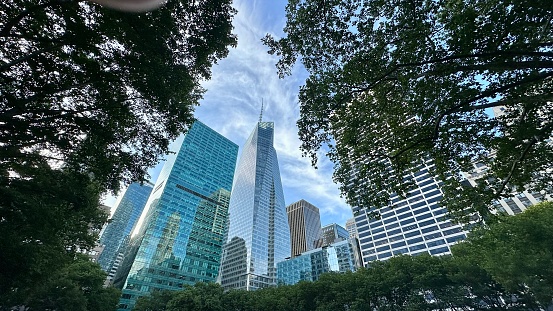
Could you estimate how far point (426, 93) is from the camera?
7.84 metres

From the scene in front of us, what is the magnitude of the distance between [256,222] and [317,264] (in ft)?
108

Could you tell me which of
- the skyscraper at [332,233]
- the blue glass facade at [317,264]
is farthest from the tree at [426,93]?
the skyscraper at [332,233]

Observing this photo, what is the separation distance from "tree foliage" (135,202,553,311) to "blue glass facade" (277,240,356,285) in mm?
56569

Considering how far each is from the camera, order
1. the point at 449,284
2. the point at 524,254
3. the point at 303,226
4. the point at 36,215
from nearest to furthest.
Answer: the point at 36,215
the point at 524,254
the point at 449,284
the point at 303,226

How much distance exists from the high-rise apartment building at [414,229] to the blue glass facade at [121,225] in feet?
333

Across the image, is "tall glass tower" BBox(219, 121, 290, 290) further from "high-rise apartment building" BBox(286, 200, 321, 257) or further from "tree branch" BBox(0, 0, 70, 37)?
"tree branch" BBox(0, 0, 70, 37)

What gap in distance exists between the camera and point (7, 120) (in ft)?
21.1

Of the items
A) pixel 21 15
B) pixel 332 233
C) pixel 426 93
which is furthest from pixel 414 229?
pixel 21 15

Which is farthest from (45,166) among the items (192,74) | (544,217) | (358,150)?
(544,217)

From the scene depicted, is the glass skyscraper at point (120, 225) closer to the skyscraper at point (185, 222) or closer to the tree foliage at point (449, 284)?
the skyscraper at point (185, 222)

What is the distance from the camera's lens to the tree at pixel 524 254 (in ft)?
49.9

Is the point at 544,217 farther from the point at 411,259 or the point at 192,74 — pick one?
the point at 192,74

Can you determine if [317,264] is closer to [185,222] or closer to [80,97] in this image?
[185,222]

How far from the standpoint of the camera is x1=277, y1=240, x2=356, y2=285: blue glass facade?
271 ft
